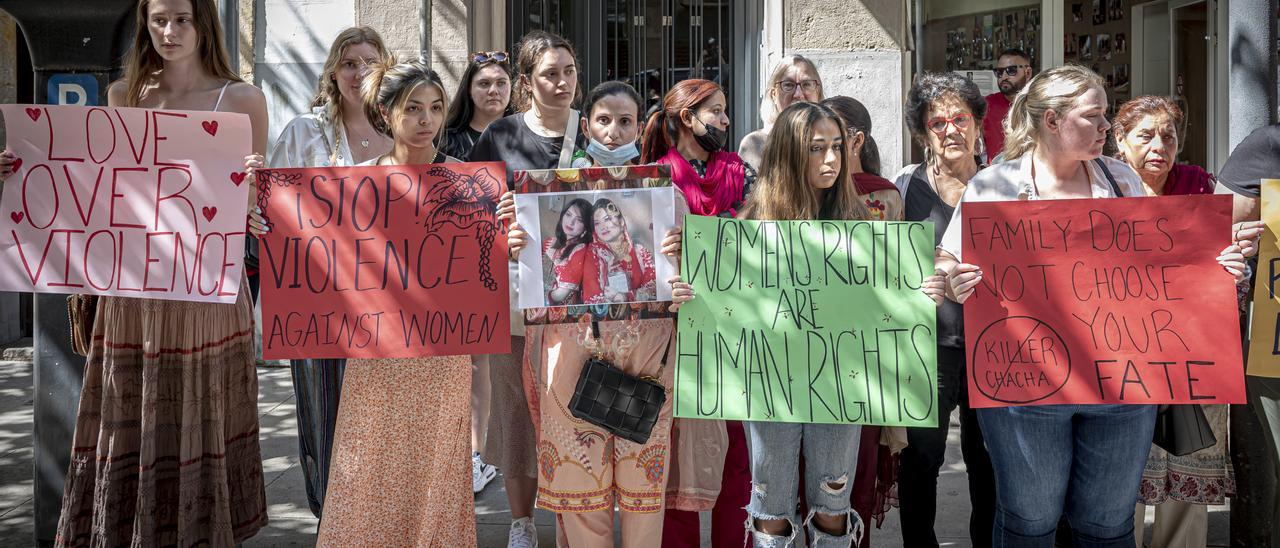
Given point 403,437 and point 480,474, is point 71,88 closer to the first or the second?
point 403,437

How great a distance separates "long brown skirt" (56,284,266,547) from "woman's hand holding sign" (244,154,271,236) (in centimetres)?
40

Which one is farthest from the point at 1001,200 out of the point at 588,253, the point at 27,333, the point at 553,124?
→ the point at 27,333

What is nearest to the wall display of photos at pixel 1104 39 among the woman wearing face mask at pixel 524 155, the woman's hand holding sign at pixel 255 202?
the woman wearing face mask at pixel 524 155

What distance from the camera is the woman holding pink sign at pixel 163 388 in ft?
12.7

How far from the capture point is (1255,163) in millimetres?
3637

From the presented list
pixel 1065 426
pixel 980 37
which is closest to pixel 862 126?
pixel 1065 426

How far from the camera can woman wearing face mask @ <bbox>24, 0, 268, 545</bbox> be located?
3.87 metres

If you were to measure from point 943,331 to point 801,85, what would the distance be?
1593 millimetres

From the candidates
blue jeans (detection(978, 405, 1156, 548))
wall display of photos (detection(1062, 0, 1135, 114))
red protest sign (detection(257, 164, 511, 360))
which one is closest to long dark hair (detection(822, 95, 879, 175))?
blue jeans (detection(978, 405, 1156, 548))

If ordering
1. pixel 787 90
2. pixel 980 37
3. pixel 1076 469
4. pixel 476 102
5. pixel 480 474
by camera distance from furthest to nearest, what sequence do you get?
pixel 980 37
pixel 476 102
pixel 480 474
pixel 787 90
pixel 1076 469

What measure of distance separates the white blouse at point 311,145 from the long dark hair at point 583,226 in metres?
1.15

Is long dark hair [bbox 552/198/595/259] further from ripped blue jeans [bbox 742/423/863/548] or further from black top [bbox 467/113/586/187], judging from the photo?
ripped blue jeans [bbox 742/423/863/548]

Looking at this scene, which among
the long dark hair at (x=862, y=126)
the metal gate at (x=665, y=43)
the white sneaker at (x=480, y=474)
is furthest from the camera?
the metal gate at (x=665, y=43)

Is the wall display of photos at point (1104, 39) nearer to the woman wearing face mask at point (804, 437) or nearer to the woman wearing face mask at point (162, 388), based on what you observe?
the woman wearing face mask at point (804, 437)
